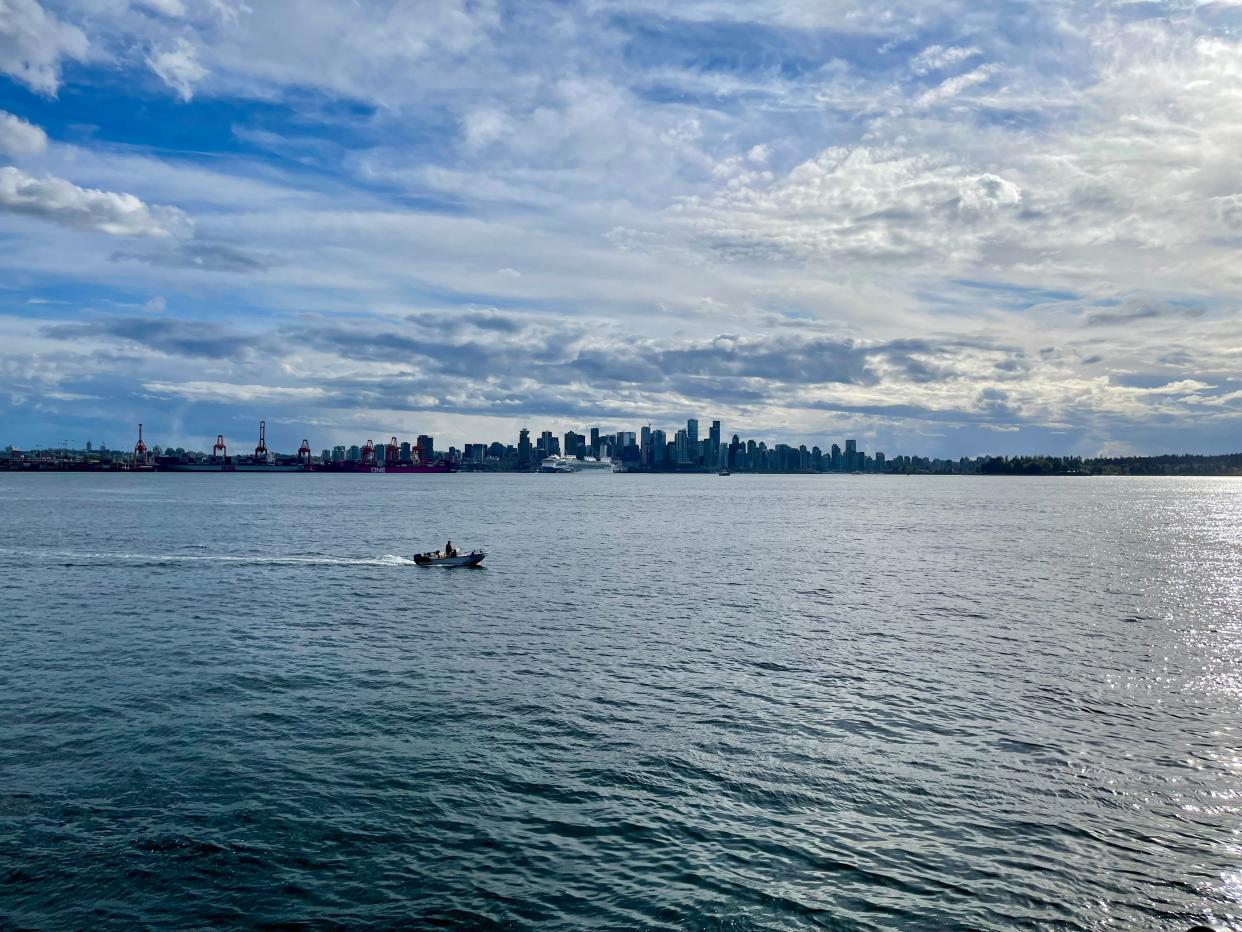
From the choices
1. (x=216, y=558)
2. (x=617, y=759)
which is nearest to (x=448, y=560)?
(x=216, y=558)

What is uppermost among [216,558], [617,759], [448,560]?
[448,560]

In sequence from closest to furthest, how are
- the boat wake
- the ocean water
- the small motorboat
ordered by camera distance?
the ocean water < the small motorboat < the boat wake

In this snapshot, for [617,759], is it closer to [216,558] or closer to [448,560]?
[448,560]

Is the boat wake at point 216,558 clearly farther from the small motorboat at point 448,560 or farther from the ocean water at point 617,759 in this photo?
the ocean water at point 617,759

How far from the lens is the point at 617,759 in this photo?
3397cm

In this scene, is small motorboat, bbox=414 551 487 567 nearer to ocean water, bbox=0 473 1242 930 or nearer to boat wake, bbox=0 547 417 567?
boat wake, bbox=0 547 417 567

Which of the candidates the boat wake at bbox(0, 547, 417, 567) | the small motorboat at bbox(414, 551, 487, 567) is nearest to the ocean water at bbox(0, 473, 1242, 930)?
the small motorboat at bbox(414, 551, 487, 567)

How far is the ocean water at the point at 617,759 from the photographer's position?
24031 mm

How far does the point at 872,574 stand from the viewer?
92.7 m

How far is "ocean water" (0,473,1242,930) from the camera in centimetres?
2403

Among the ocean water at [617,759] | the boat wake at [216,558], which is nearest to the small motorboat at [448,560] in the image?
the boat wake at [216,558]

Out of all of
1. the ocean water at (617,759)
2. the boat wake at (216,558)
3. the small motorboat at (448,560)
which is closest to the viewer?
the ocean water at (617,759)

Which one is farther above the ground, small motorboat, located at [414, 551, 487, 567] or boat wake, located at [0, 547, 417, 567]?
small motorboat, located at [414, 551, 487, 567]

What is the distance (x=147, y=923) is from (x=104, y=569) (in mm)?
80623
